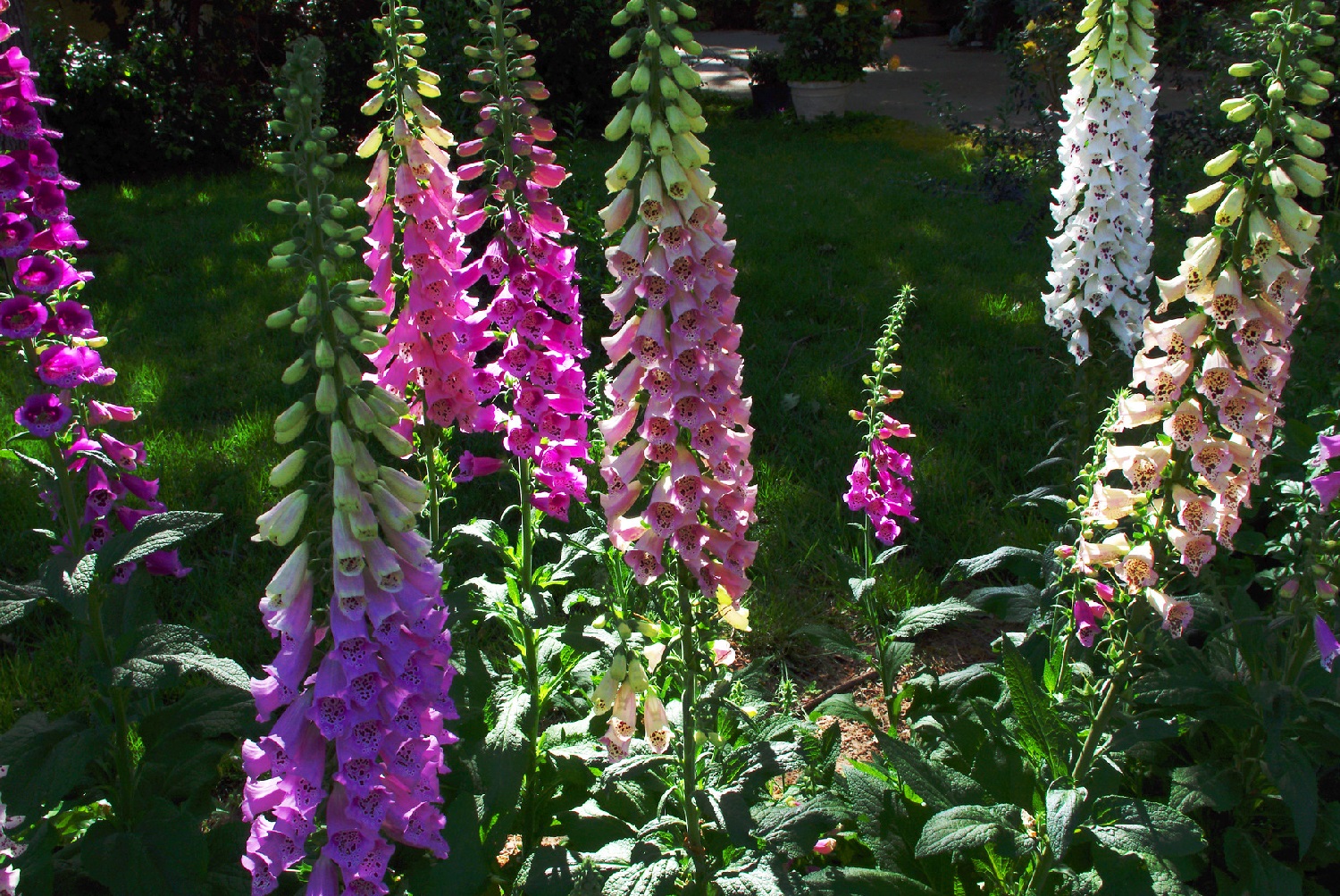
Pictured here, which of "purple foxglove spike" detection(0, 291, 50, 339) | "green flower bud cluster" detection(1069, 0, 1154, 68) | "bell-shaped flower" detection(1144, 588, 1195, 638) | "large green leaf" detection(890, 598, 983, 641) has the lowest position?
"large green leaf" detection(890, 598, 983, 641)

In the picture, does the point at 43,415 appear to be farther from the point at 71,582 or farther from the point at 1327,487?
the point at 1327,487

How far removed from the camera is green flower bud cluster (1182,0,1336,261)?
1.93 meters

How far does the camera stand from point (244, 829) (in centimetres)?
247

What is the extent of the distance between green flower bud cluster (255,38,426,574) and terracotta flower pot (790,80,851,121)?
41.1ft

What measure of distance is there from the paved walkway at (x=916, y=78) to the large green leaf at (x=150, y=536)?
10.5 metres

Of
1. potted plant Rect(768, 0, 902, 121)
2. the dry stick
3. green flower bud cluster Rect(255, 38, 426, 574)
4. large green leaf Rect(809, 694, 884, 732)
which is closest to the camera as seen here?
green flower bud cluster Rect(255, 38, 426, 574)

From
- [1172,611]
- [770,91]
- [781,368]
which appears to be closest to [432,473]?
[1172,611]

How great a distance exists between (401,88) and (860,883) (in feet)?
6.96

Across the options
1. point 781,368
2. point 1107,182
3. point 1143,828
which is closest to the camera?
point 1143,828

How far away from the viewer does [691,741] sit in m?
2.18

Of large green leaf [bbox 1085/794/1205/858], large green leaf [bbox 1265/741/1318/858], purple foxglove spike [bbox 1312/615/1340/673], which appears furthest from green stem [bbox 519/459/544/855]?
purple foxglove spike [bbox 1312/615/1340/673]

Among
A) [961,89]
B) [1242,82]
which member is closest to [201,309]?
[1242,82]

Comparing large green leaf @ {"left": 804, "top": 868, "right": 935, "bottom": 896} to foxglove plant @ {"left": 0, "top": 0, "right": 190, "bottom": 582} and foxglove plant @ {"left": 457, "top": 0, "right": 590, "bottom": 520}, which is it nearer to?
foxglove plant @ {"left": 457, "top": 0, "right": 590, "bottom": 520}

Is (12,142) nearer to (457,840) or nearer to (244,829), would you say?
(244,829)
